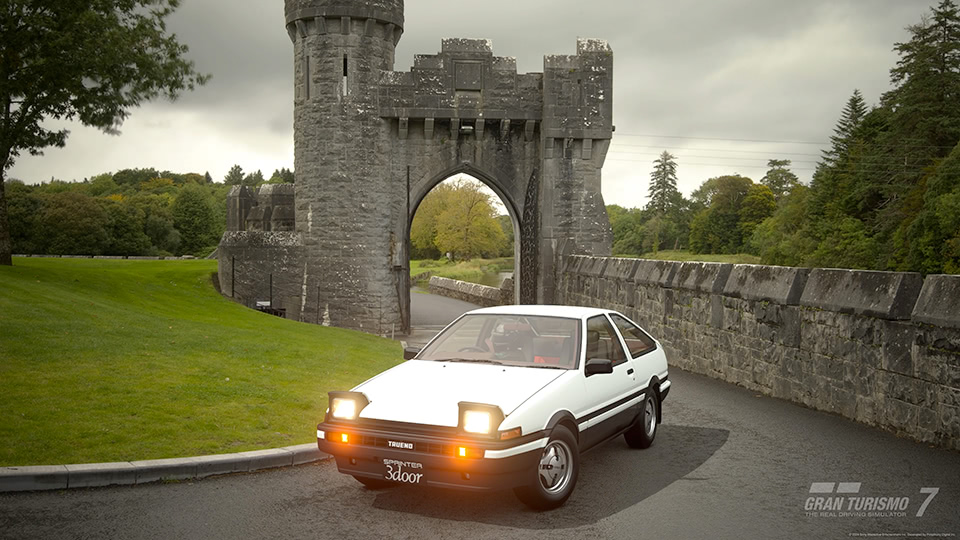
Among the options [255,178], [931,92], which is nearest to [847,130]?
[931,92]

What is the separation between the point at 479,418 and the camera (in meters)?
5.18

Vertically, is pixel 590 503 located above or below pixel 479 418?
below

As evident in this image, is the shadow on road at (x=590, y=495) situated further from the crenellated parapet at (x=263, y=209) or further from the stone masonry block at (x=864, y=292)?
the crenellated parapet at (x=263, y=209)

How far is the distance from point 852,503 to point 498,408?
9.16 ft

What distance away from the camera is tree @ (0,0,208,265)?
17.7 m

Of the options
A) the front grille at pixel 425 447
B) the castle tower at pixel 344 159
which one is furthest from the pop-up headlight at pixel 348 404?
the castle tower at pixel 344 159

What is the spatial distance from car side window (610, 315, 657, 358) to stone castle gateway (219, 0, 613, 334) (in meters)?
13.5

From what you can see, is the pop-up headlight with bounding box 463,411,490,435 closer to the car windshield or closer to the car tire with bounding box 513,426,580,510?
the car tire with bounding box 513,426,580,510

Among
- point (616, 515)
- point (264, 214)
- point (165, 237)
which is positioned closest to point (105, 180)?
point (165, 237)

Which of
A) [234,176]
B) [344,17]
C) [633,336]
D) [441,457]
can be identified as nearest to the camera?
[441,457]

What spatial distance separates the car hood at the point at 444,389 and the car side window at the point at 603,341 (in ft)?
2.91

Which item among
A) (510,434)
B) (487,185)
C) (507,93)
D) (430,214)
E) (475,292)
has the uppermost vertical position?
(507,93)

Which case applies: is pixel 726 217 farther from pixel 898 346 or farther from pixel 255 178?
pixel 898 346

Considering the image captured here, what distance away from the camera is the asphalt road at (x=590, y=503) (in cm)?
512
